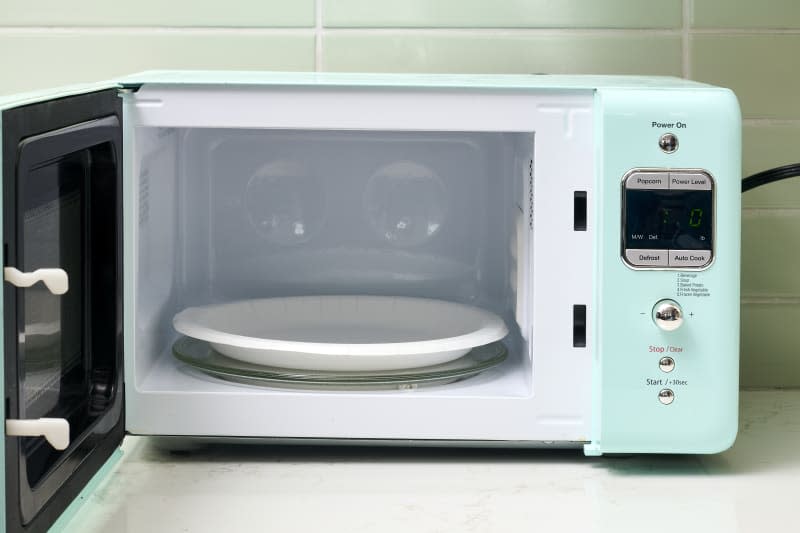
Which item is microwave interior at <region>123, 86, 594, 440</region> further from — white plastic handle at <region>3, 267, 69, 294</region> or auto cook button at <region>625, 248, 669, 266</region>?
white plastic handle at <region>3, 267, 69, 294</region>

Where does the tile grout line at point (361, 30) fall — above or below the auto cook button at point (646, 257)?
above

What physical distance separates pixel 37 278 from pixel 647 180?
0.47m

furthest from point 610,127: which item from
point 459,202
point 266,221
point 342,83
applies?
point 266,221

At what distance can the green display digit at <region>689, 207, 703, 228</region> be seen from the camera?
85 centimetres

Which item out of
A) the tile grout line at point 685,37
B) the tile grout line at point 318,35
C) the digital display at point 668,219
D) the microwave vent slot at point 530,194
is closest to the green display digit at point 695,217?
the digital display at point 668,219

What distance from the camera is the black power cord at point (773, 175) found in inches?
38.9

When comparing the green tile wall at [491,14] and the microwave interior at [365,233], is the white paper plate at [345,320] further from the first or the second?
the green tile wall at [491,14]

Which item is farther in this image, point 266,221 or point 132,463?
point 266,221

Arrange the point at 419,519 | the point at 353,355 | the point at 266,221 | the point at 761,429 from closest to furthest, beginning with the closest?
the point at 419,519 < the point at 353,355 < the point at 761,429 < the point at 266,221

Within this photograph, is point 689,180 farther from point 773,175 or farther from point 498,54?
point 498,54

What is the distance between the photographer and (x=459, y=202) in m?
1.15

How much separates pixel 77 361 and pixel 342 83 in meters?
0.29

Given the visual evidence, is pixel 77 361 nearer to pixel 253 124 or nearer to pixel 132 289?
pixel 132 289

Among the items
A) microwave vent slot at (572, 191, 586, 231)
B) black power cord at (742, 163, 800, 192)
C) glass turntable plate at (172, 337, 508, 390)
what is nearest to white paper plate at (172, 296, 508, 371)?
glass turntable plate at (172, 337, 508, 390)
